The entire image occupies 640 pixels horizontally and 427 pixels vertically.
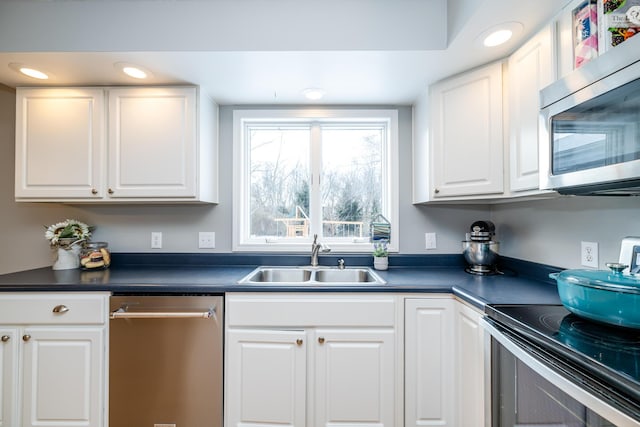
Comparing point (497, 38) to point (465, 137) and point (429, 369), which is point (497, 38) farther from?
point (429, 369)

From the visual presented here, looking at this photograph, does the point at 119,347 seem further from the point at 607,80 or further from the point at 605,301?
the point at 607,80

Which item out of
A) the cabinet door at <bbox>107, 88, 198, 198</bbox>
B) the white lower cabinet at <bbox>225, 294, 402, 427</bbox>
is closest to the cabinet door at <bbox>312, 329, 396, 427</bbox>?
the white lower cabinet at <bbox>225, 294, 402, 427</bbox>

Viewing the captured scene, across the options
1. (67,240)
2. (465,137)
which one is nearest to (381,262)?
(465,137)

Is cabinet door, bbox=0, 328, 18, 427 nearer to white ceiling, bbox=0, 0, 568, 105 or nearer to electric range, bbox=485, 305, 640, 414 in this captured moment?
white ceiling, bbox=0, 0, 568, 105

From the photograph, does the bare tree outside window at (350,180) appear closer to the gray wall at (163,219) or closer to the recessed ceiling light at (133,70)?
the gray wall at (163,219)

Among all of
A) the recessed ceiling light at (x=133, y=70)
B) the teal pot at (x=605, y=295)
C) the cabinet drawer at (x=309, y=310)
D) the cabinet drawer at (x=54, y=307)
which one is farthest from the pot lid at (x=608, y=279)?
the recessed ceiling light at (x=133, y=70)

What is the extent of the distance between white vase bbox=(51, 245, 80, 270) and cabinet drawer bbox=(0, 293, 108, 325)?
0.44 m

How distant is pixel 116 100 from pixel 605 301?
251 centimetres

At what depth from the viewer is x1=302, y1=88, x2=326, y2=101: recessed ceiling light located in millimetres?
1790

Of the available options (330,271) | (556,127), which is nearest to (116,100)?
(330,271)

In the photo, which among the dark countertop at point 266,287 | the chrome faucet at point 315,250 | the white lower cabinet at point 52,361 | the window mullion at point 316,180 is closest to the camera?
the dark countertop at point 266,287

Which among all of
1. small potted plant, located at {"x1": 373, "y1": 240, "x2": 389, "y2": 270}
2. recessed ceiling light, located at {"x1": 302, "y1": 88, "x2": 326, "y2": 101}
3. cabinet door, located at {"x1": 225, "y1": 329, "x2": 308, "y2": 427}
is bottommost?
cabinet door, located at {"x1": 225, "y1": 329, "x2": 308, "y2": 427}

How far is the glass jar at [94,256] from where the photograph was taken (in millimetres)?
1832

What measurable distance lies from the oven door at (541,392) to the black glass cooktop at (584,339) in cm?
3
